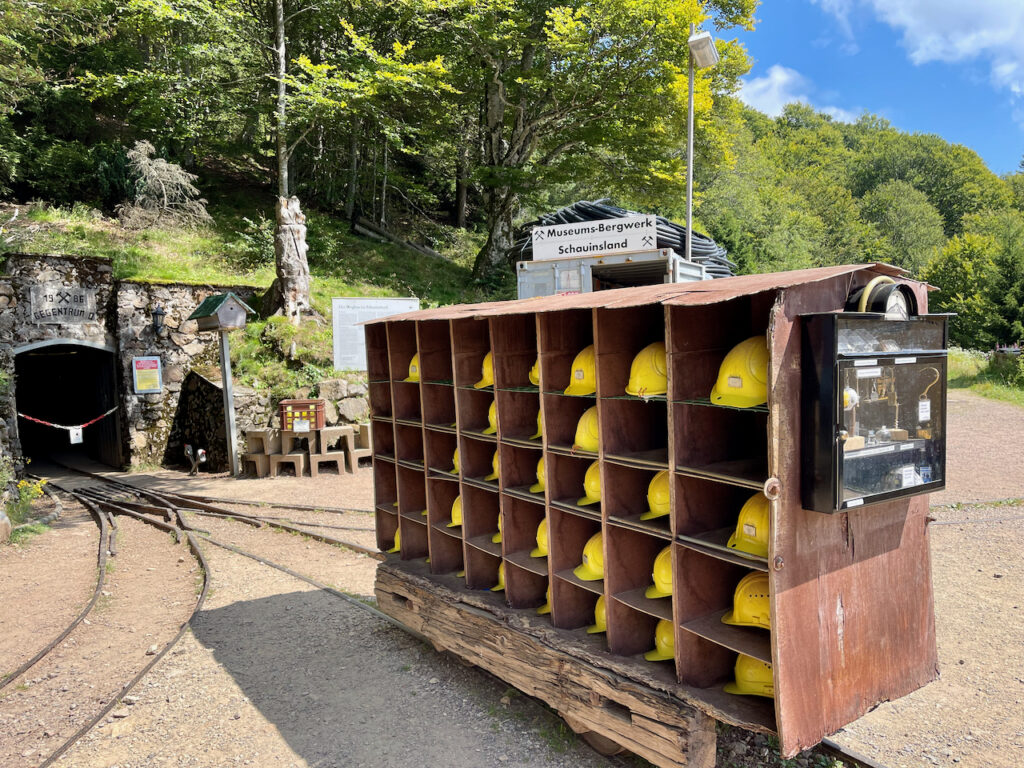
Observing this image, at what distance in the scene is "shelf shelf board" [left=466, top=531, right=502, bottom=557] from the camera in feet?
16.7

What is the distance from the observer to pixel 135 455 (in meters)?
17.0

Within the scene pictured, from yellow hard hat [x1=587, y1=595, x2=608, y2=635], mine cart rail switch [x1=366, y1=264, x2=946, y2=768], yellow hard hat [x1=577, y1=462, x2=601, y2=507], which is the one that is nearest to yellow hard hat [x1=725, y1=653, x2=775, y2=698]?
mine cart rail switch [x1=366, y1=264, x2=946, y2=768]

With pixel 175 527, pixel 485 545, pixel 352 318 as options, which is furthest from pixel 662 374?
pixel 352 318

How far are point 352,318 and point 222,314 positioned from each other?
2795 millimetres

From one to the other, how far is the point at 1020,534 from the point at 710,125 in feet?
61.9

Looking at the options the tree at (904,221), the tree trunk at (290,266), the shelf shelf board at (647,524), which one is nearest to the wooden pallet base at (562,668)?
the shelf shelf board at (647,524)

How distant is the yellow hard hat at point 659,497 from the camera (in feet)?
13.1

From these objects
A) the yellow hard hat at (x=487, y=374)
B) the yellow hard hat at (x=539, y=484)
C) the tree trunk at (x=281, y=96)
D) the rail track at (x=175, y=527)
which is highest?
the tree trunk at (x=281, y=96)

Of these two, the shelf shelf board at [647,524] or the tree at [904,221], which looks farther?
the tree at [904,221]

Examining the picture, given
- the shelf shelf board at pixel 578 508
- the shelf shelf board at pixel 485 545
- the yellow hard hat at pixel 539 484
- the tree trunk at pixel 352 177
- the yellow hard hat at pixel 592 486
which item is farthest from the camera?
the tree trunk at pixel 352 177

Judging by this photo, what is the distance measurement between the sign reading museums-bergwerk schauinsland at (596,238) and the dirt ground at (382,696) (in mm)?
5927

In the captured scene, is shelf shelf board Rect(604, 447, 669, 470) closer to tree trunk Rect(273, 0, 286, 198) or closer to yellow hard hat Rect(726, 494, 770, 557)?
yellow hard hat Rect(726, 494, 770, 557)

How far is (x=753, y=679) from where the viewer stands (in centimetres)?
358

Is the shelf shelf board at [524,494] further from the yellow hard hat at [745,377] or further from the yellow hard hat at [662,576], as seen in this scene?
the yellow hard hat at [745,377]
